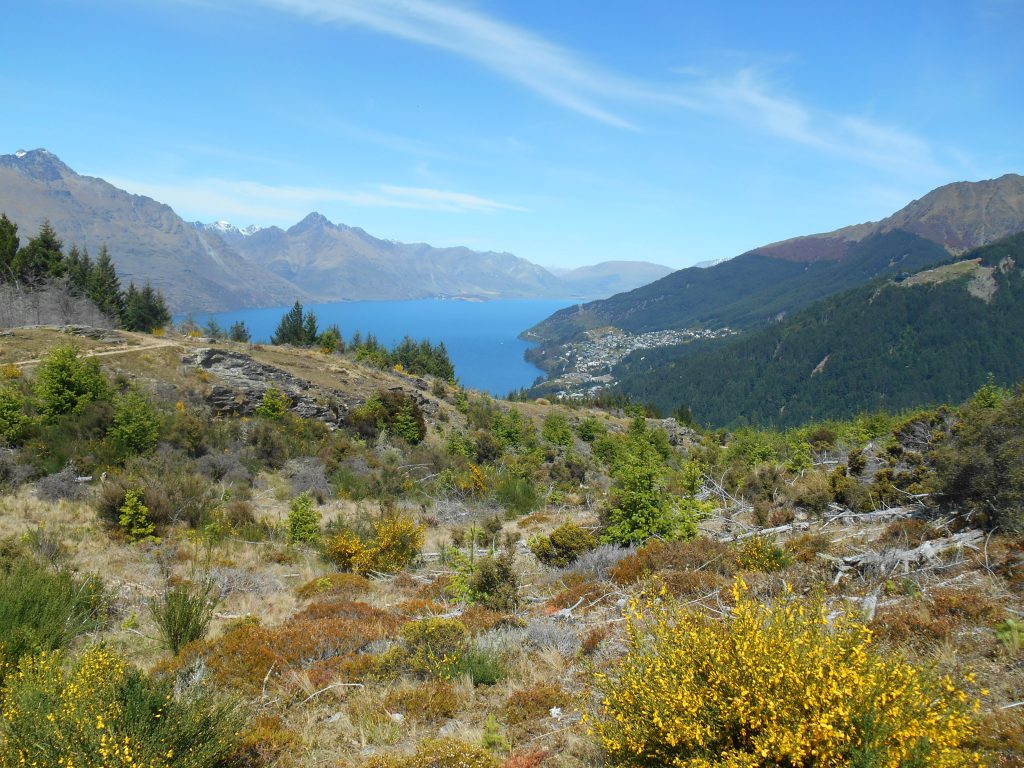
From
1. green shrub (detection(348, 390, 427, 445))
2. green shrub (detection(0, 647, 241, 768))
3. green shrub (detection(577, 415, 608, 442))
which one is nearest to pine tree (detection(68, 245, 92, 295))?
green shrub (detection(348, 390, 427, 445))

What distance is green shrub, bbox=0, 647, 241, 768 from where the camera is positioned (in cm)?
328

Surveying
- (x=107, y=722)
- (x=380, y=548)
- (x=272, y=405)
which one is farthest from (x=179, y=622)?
(x=272, y=405)

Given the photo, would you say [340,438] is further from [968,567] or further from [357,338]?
[357,338]

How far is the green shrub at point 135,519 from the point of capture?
11195 mm

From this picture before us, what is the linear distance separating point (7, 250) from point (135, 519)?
153ft

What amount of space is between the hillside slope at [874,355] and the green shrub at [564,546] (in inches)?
5639

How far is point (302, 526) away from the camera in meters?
12.5

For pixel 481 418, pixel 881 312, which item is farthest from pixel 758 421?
pixel 481 418

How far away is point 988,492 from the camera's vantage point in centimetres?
776

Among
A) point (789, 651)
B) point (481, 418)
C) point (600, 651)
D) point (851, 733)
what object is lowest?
point (481, 418)

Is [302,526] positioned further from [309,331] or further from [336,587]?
[309,331]

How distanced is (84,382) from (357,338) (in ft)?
153

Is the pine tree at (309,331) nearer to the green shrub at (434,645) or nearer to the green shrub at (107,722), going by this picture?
the green shrub at (434,645)

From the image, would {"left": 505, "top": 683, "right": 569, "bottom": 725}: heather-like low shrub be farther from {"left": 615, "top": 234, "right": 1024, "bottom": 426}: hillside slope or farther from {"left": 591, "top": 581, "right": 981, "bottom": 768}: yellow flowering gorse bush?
{"left": 615, "top": 234, "right": 1024, "bottom": 426}: hillside slope
